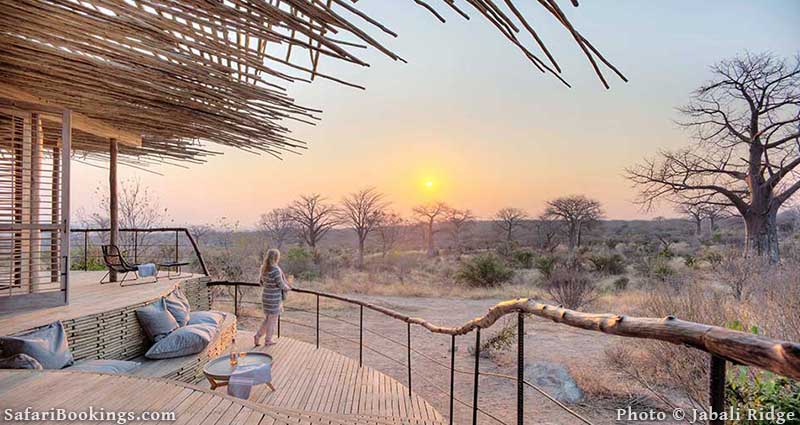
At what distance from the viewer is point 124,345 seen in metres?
4.30

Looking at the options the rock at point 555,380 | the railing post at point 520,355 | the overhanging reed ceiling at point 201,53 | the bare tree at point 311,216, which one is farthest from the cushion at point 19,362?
the bare tree at point 311,216

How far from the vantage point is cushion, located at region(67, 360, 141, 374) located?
343 centimetres

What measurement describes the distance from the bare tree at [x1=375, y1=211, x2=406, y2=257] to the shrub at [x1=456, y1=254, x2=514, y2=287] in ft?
42.6

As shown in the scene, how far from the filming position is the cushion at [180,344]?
14.0 ft

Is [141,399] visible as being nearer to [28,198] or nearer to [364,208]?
[28,198]

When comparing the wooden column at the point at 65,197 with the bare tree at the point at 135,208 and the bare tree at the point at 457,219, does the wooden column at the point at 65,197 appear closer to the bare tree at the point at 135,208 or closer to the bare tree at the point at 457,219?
the bare tree at the point at 135,208

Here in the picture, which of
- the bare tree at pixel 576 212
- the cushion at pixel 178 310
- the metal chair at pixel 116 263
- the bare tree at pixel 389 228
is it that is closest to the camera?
the cushion at pixel 178 310

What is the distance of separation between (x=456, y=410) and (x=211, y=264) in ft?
44.1

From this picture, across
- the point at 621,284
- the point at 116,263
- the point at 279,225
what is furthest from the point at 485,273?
the point at 279,225

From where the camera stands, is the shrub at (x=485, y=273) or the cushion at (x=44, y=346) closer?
the cushion at (x=44, y=346)

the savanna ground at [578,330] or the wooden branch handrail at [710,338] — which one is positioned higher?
the wooden branch handrail at [710,338]

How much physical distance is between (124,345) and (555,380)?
5.45 metres

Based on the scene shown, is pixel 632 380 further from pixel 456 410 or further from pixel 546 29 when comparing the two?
pixel 546 29

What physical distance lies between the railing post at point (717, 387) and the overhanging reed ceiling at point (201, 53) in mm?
704
